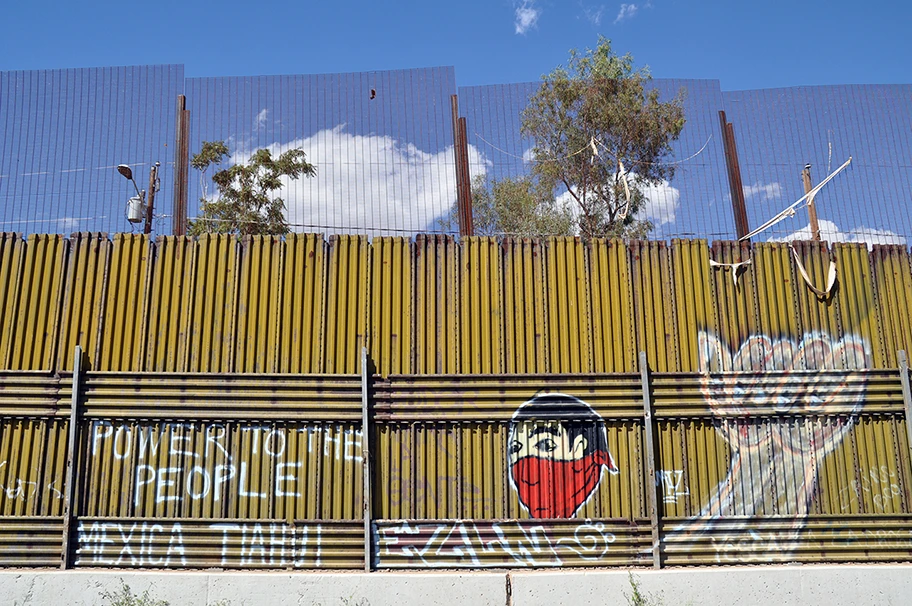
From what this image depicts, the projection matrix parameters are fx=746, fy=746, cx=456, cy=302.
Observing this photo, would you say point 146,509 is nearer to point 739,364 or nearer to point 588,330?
point 588,330

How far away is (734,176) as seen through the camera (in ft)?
44.8

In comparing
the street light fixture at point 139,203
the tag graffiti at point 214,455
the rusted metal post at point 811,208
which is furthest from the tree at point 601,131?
the tag graffiti at point 214,455

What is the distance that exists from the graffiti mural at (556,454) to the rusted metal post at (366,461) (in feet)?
5.57

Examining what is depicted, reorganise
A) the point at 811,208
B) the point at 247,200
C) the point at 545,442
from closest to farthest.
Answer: the point at 545,442
the point at 811,208
the point at 247,200

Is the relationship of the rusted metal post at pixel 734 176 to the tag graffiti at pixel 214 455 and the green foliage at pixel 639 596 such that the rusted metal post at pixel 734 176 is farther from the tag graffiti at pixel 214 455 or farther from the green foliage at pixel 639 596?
the tag graffiti at pixel 214 455

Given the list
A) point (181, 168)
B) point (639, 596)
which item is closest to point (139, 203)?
point (181, 168)

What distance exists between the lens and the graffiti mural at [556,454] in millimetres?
8859

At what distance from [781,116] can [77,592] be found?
47.8 feet

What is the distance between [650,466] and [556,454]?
1.11m

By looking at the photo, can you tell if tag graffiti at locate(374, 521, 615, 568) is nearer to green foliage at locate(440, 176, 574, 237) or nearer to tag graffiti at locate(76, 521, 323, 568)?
tag graffiti at locate(76, 521, 323, 568)

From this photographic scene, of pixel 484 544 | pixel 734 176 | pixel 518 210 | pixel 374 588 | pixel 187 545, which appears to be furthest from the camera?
pixel 518 210

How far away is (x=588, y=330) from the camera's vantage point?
9.26m

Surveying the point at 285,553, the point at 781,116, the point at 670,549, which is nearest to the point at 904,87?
the point at 781,116

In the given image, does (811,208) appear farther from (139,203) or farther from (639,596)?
(139,203)
